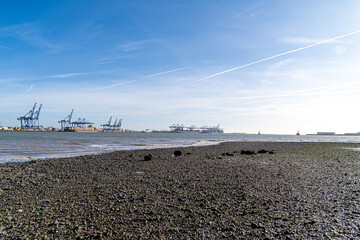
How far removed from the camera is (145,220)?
6.71 m

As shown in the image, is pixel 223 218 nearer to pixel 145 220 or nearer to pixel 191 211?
pixel 191 211

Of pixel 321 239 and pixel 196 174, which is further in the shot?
pixel 196 174

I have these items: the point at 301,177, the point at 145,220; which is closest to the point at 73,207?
the point at 145,220

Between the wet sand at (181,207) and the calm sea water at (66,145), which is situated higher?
the wet sand at (181,207)

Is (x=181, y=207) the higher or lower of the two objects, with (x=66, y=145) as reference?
higher

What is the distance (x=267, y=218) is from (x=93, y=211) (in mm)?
5257

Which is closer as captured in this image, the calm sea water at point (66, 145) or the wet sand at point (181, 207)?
the wet sand at point (181, 207)

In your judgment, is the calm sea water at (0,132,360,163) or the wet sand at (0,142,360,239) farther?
the calm sea water at (0,132,360,163)

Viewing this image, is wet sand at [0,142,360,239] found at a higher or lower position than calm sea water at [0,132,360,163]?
higher

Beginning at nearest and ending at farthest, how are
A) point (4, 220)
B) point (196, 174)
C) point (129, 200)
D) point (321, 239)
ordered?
point (321, 239) → point (4, 220) → point (129, 200) → point (196, 174)

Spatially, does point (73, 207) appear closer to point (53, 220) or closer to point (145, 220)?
point (53, 220)

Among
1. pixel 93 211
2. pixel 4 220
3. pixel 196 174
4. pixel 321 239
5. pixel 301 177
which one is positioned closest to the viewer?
pixel 321 239

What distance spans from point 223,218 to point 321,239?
242 cm

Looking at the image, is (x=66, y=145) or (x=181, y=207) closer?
(x=181, y=207)
